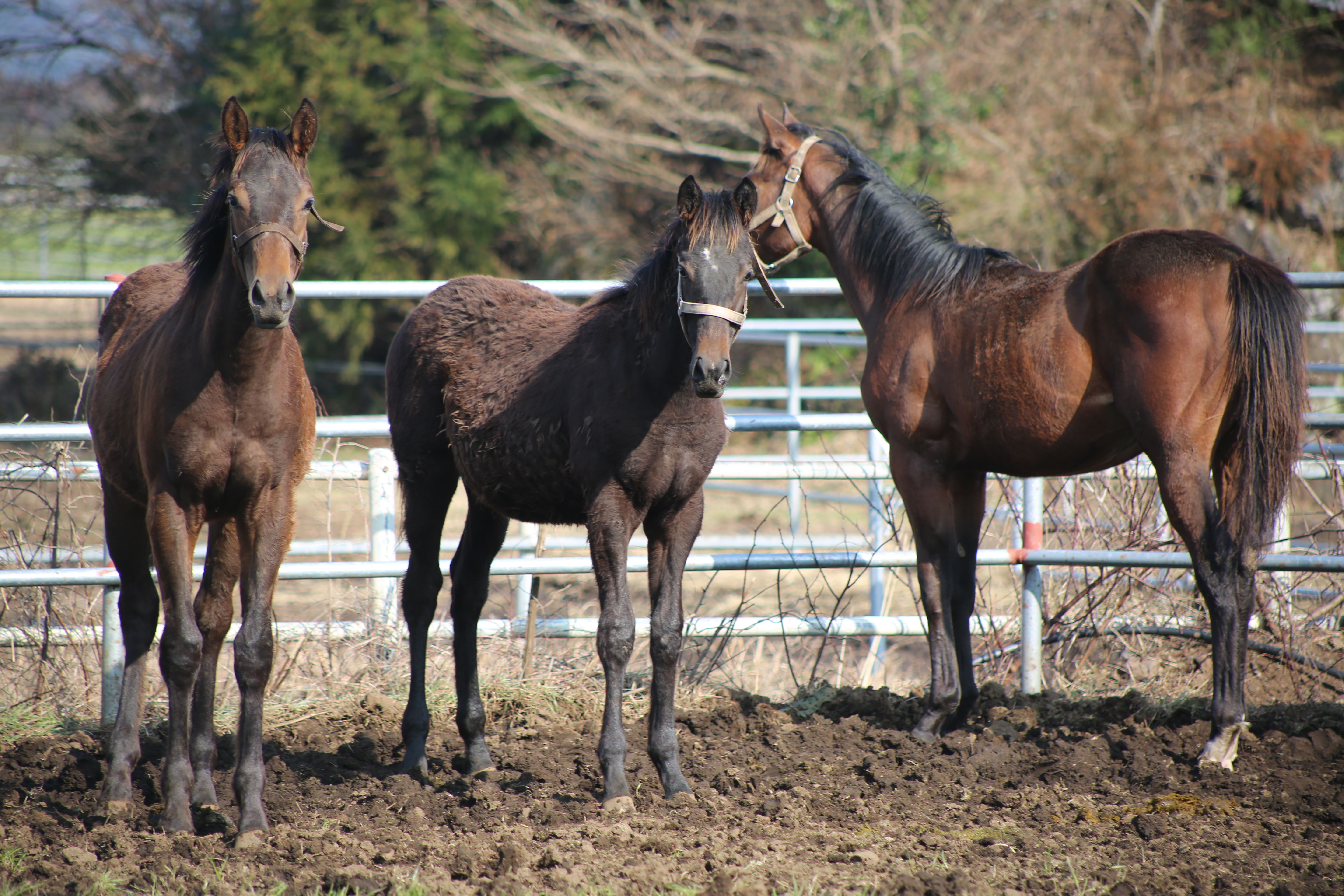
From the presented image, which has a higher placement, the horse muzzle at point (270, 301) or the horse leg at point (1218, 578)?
the horse muzzle at point (270, 301)

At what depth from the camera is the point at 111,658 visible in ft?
13.8

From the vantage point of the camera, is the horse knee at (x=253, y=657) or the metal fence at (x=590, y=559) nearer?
the horse knee at (x=253, y=657)

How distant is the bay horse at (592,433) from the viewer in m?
3.28

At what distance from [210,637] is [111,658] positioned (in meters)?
1.10

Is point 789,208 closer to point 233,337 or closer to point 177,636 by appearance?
point 233,337

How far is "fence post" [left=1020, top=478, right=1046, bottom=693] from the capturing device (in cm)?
463

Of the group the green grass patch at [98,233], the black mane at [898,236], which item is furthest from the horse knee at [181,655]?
the green grass patch at [98,233]

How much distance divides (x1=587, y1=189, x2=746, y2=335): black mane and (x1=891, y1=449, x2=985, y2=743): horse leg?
4.30 ft

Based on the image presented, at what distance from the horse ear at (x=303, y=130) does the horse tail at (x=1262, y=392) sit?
3.06 m

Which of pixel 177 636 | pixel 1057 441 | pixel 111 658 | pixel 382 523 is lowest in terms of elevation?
pixel 111 658

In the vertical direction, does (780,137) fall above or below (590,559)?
above

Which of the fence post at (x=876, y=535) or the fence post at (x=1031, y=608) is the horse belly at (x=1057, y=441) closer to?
the fence post at (x=1031, y=608)

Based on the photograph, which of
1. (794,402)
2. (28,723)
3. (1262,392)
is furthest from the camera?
(794,402)

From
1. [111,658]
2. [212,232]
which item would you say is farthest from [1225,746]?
[111,658]
